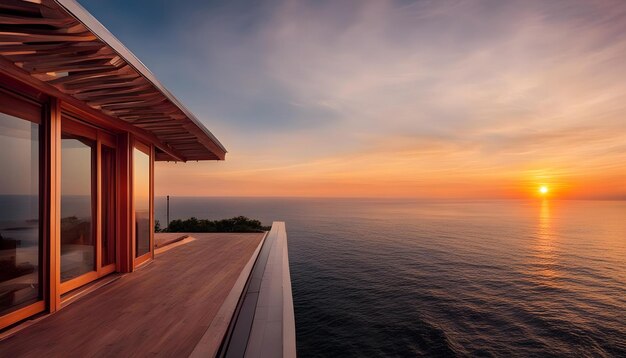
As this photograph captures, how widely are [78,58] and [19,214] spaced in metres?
2.31

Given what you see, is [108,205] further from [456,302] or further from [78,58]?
[456,302]

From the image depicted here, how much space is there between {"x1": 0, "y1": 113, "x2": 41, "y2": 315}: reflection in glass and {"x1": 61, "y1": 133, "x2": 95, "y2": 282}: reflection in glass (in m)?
0.57

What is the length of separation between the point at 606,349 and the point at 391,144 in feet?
81.1

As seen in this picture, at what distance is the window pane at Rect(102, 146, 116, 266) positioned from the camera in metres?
5.54

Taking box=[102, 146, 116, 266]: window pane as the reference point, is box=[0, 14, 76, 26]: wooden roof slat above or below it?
above

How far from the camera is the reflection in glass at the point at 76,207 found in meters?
4.39

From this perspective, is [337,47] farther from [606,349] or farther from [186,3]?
[606,349]

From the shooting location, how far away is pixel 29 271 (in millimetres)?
3689

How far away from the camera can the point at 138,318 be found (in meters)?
3.81

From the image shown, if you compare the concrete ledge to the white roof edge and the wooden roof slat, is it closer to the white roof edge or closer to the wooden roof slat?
the white roof edge

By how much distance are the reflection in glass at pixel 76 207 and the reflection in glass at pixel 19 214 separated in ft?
1.88

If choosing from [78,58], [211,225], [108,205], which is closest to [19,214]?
[108,205]

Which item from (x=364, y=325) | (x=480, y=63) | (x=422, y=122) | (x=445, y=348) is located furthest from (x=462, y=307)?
(x=480, y=63)

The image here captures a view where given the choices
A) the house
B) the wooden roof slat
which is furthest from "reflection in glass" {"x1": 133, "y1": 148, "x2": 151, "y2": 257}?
the wooden roof slat
